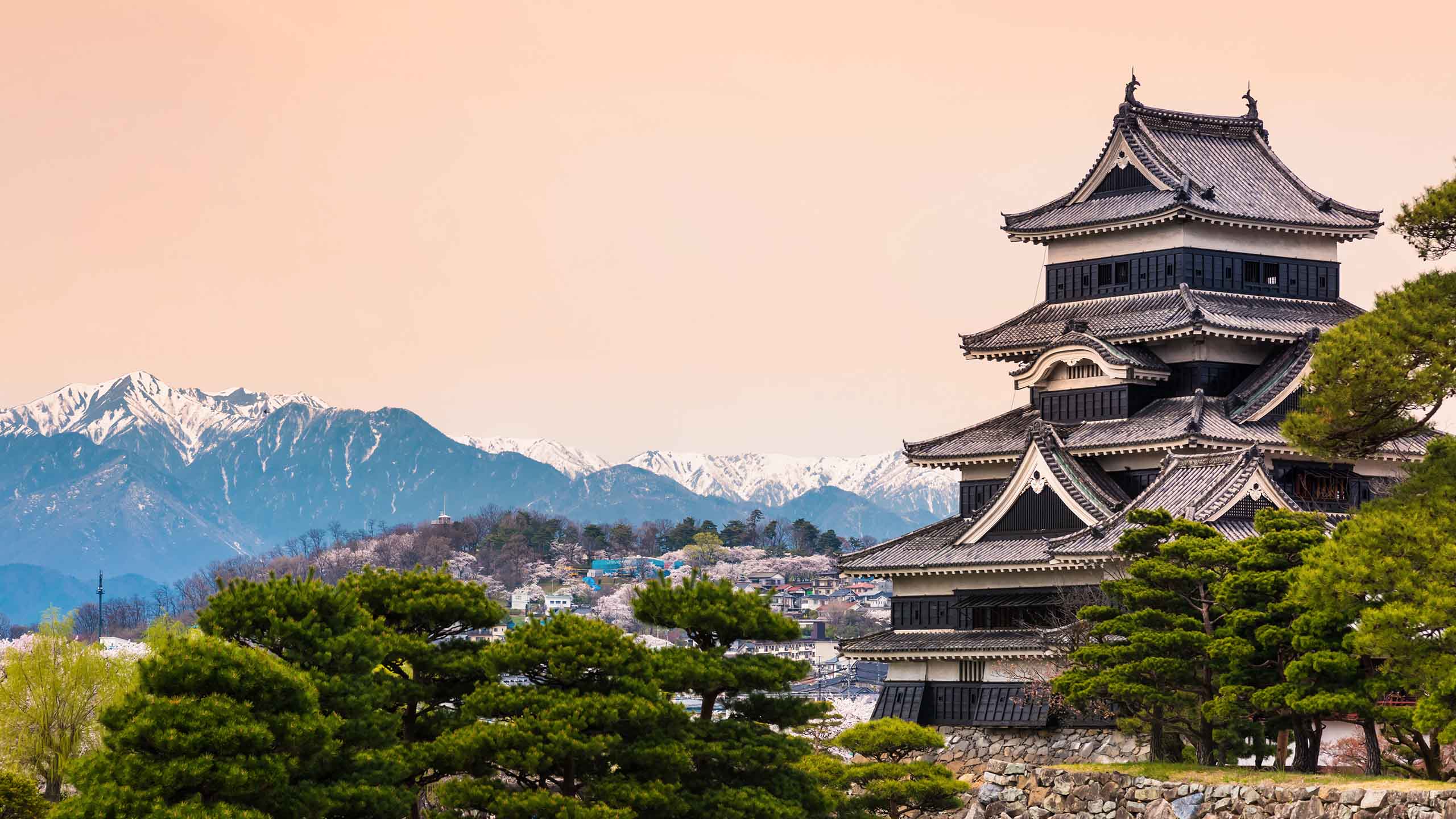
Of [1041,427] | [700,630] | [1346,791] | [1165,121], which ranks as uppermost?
[1165,121]

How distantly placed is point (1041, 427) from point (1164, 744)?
7.75 metres

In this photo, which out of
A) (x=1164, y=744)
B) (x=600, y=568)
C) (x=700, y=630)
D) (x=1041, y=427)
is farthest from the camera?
Result: (x=600, y=568)

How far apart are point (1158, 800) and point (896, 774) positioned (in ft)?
17.4

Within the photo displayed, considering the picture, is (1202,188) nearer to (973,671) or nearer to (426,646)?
(973,671)

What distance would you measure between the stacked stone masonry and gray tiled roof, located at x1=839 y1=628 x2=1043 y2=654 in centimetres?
227

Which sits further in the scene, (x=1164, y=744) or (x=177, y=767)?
(x=1164, y=744)

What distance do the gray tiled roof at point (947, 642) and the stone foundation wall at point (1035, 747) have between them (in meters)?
1.68

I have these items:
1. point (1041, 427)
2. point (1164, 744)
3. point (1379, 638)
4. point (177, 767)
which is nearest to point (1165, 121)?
point (1041, 427)

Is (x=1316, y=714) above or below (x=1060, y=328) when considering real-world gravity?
below

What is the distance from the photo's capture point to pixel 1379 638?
2914cm

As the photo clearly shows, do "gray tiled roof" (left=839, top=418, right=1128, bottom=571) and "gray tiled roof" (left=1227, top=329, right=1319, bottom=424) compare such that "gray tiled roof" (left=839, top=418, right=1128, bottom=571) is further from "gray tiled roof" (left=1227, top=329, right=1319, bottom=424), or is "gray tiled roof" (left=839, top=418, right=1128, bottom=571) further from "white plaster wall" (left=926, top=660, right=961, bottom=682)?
"gray tiled roof" (left=1227, top=329, right=1319, bottom=424)

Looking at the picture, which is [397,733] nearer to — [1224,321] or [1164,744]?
[1164,744]

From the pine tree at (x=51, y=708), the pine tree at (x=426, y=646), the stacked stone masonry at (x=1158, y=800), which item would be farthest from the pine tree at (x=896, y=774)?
the pine tree at (x=51, y=708)

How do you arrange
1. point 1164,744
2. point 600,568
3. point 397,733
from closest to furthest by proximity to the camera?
point 397,733, point 1164,744, point 600,568
